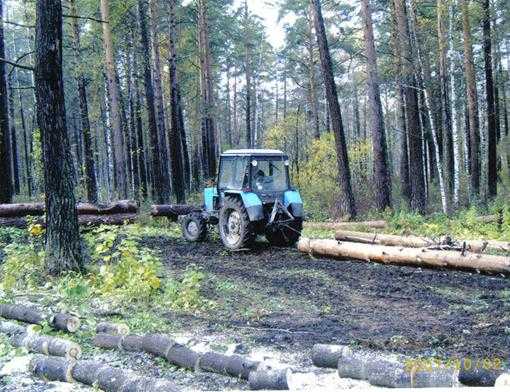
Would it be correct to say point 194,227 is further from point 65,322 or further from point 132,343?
point 132,343

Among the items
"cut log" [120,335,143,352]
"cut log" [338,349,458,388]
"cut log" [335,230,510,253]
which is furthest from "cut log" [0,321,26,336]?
"cut log" [335,230,510,253]

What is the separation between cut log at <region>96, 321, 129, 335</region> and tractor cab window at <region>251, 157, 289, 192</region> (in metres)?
6.67

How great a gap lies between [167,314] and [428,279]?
15.3ft

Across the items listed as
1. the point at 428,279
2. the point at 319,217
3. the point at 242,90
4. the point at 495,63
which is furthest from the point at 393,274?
the point at 242,90

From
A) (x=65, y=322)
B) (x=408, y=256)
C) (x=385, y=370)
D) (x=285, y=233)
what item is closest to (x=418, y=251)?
(x=408, y=256)

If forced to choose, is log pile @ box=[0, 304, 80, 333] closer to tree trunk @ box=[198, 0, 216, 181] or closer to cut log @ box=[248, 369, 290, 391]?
cut log @ box=[248, 369, 290, 391]

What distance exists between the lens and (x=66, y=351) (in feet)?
18.3

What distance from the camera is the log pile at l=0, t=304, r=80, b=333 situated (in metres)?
6.31

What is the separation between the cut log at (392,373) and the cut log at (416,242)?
5759 mm

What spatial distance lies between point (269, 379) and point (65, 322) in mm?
2914

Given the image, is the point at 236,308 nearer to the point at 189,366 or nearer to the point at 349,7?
the point at 189,366

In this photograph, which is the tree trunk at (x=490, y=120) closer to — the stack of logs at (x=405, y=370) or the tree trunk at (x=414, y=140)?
the tree trunk at (x=414, y=140)

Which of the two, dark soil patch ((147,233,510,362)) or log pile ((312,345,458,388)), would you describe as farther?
dark soil patch ((147,233,510,362))

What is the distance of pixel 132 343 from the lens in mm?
5754
